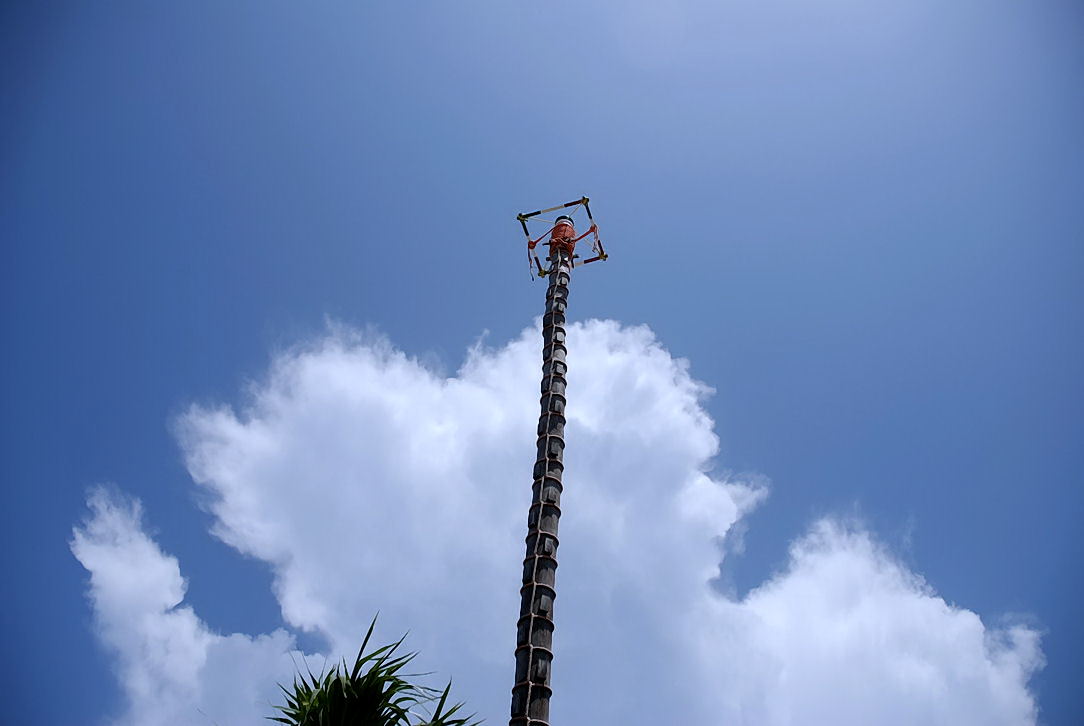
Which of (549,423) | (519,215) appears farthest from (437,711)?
(519,215)

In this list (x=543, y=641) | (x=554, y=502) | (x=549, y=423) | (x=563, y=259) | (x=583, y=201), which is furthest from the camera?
(x=583, y=201)

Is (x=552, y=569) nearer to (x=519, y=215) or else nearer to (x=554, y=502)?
(x=554, y=502)

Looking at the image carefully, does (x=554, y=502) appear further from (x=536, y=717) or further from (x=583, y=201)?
(x=583, y=201)

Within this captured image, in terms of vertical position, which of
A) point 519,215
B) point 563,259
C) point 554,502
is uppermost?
point 519,215

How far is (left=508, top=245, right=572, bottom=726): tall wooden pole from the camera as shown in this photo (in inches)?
496

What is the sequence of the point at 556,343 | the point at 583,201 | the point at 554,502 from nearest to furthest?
the point at 554,502
the point at 556,343
the point at 583,201

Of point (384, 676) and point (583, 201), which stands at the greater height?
point (583, 201)

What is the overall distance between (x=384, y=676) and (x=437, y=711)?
1055mm

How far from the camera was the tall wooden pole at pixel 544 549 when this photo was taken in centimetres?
1259

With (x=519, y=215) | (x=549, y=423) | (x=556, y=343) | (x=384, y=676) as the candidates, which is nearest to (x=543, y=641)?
(x=384, y=676)

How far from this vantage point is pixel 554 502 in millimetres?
15375

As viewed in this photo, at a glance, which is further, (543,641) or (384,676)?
(543,641)

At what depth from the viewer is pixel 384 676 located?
32.4ft

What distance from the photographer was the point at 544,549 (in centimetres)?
1449
